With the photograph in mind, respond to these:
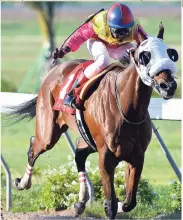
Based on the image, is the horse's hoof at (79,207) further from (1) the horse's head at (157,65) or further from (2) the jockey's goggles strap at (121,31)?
(1) the horse's head at (157,65)

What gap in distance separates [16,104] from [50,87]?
0.81 m

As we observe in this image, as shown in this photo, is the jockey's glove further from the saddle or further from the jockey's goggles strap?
the jockey's goggles strap

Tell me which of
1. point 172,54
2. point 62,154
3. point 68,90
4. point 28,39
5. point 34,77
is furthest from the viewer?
point 28,39

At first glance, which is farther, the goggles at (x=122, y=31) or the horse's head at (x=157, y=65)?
the goggles at (x=122, y=31)

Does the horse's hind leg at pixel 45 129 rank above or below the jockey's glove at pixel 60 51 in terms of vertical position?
below

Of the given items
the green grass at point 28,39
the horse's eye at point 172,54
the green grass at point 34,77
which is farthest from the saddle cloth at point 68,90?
the green grass at point 28,39

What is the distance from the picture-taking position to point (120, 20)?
20.4 feet

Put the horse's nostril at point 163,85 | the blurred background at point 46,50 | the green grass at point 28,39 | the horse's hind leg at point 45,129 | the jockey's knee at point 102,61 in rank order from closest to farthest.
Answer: the horse's nostril at point 163,85 → the jockey's knee at point 102,61 → the horse's hind leg at point 45,129 → the blurred background at point 46,50 → the green grass at point 28,39

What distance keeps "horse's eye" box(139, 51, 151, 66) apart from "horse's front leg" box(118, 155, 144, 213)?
2.39 feet

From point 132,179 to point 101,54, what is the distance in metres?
0.88

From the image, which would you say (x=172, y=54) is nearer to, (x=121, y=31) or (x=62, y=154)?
(x=121, y=31)

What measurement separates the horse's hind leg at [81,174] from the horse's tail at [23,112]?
2.20 feet

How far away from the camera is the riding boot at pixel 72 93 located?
6461 millimetres

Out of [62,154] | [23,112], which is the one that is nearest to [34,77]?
[62,154]
